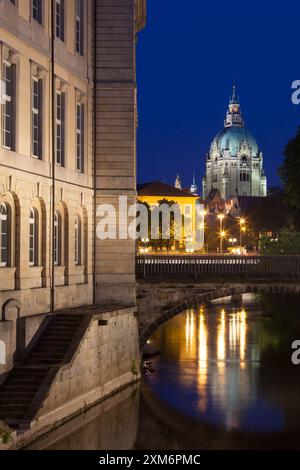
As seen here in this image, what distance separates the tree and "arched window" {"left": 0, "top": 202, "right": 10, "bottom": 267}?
3717cm

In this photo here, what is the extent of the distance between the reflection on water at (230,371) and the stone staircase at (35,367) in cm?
523

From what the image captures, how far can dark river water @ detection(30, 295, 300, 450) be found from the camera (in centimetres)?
3028

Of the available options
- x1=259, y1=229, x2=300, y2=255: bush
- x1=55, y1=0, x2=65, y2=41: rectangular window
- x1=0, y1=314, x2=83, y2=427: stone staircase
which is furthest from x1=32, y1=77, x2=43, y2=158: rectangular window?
x1=259, y1=229, x2=300, y2=255: bush

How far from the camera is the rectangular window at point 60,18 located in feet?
120

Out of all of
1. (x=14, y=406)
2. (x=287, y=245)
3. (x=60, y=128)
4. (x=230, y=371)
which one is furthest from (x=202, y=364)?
(x=287, y=245)

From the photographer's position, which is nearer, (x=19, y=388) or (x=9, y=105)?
(x=19, y=388)

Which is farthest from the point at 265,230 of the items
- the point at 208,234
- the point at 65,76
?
the point at 65,76

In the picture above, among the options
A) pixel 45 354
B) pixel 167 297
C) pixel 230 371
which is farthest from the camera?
Answer: pixel 230 371

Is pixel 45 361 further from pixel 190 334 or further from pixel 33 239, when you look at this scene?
pixel 190 334

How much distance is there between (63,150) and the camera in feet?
122

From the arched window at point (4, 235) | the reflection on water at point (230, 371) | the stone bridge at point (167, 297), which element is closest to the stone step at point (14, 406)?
the arched window at point (4, 235)

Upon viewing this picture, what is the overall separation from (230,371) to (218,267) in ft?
15.9

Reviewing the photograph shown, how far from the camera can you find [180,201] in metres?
158

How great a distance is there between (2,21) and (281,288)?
60.8ft
